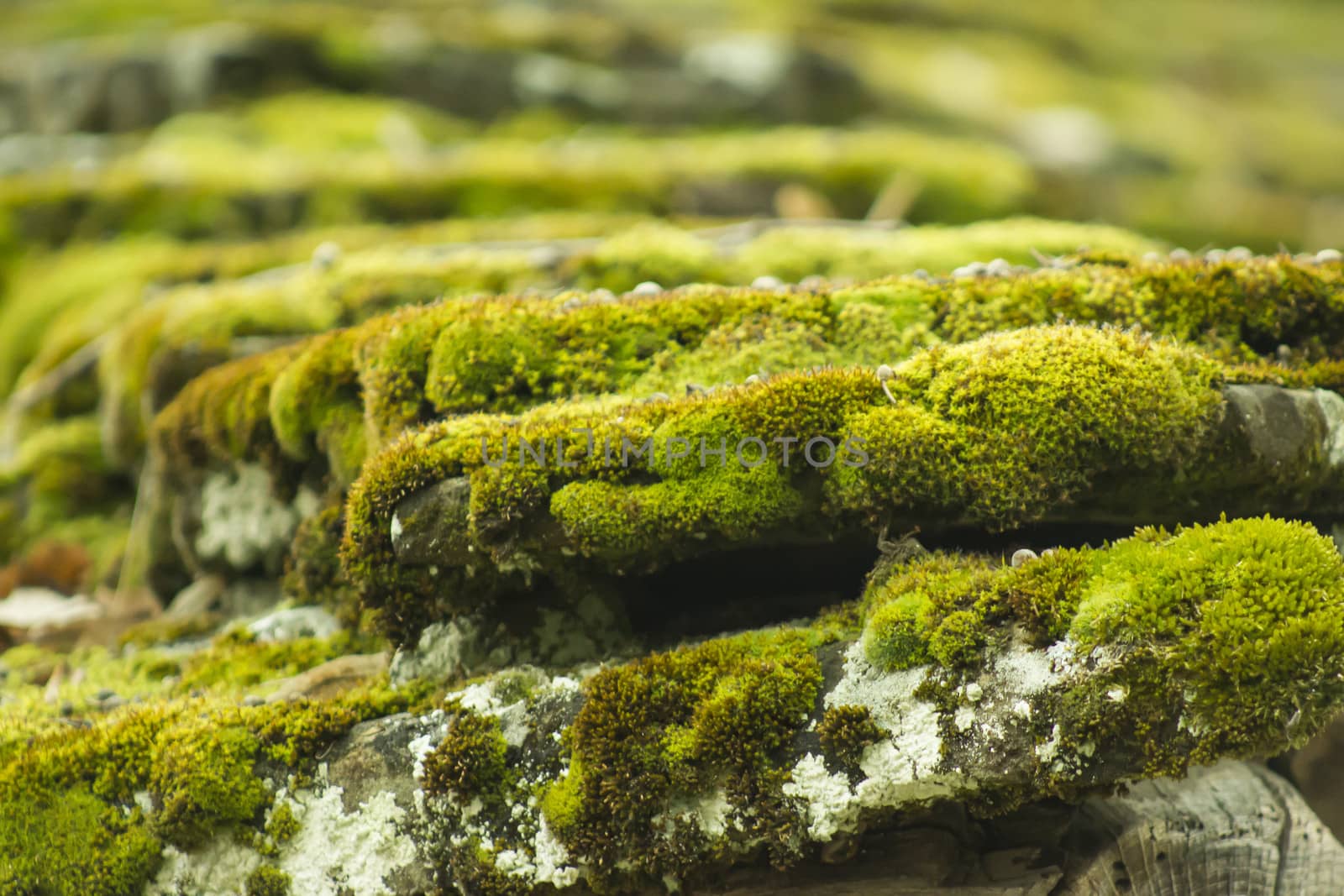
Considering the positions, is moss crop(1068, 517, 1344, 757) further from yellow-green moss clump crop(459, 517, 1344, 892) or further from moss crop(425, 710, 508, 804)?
moss crop(425, 710, 508, 804)

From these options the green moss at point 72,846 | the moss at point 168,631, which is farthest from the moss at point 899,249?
the green moss at point 72,846

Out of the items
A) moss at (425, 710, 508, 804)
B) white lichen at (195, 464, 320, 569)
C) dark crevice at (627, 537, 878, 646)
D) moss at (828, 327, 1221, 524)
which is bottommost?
white lichen at (195, 464, 320, 569)

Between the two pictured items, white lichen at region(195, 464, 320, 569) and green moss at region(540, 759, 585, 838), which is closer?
green moss at region(540, 759, 585, 838)

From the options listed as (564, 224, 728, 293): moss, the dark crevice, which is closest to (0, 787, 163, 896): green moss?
the dark crevice

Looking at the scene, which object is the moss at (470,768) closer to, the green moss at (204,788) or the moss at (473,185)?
the green moss at (204,788)

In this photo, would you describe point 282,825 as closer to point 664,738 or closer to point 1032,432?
point 664,738

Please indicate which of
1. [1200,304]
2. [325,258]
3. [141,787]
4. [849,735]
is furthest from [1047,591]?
[325,258]
